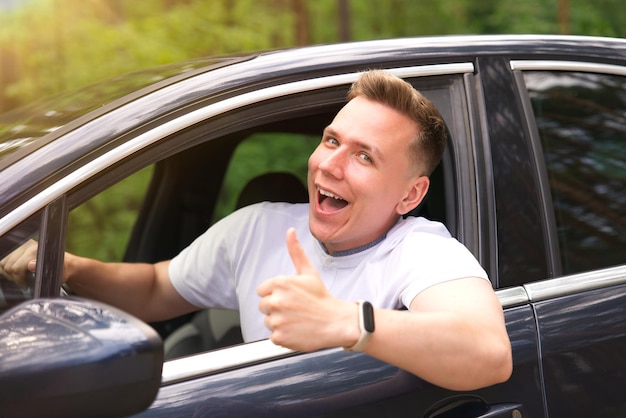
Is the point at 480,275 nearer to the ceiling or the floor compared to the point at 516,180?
nearer to the floor

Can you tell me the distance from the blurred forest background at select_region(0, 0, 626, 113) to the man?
5.32m

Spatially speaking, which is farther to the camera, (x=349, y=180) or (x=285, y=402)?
(x=349, y=180)

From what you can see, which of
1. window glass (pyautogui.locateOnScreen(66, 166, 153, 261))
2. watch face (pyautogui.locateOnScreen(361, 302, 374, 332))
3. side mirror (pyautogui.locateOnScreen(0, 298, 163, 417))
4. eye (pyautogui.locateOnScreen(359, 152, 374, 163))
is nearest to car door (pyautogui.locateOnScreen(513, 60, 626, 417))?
eye (pyautogui.locateOnScreen(359, 152, 374, 163))

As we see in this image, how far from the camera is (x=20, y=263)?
162cm

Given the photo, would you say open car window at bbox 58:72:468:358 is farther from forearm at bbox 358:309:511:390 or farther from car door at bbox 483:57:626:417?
forearm at bbox 358:309:511:390

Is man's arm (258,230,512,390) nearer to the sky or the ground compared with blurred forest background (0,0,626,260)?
nearer to the ground

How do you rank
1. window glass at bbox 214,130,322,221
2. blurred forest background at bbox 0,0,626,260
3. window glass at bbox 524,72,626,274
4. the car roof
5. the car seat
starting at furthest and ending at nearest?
1. blurred forest background at bbox 0,0,626,260
2. window glass at bbox 214,130,322,221
3. the car seat
4. window glass at bbox 524,72,626,274
5. the car roof

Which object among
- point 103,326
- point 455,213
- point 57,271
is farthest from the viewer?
point 455,213

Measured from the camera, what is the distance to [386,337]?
5.06 ft

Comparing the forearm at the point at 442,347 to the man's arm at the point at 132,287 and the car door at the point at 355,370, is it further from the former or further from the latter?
the man's arm at the point at 132,287

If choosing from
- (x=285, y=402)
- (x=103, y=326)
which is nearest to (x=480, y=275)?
(x=285, y=402)

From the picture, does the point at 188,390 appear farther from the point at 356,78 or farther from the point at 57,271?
the point at 356,78

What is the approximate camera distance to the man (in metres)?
1.51

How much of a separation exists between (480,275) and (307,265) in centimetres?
44
